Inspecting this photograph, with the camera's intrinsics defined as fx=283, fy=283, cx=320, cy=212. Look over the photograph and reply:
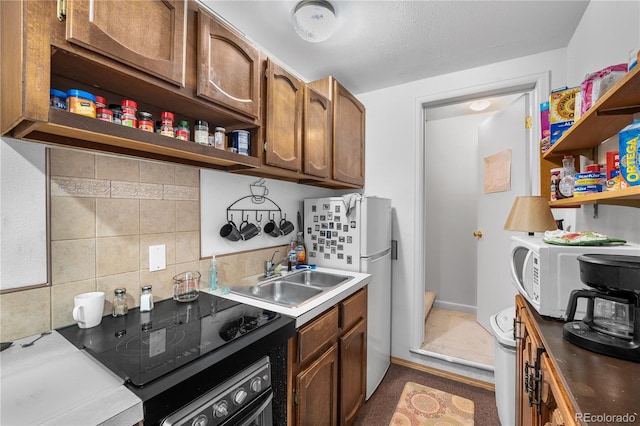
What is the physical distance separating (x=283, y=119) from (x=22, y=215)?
1.15 meters

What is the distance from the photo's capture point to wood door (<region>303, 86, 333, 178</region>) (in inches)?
70.0

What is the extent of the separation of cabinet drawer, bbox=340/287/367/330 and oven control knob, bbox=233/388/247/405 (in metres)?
0.72

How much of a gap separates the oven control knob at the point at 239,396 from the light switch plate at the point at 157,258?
2.42 feet

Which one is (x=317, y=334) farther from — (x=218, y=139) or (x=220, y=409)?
(x=218, y=139)

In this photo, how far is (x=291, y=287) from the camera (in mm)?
1802

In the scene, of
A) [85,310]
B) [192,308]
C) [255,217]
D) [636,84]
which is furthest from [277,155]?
[636,84]

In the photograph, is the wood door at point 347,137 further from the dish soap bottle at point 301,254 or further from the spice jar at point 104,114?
the spice jar at point 104,114

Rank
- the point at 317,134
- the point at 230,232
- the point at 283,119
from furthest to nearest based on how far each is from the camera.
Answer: the point at 317,134
the point at 230,232
the point at 283,119

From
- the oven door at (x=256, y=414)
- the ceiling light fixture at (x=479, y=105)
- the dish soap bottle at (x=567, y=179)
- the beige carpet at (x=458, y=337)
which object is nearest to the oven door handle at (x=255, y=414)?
the oven door at (x=256, y=414)

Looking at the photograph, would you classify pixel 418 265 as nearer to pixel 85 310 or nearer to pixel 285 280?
pixel 285 280

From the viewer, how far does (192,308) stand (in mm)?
1298

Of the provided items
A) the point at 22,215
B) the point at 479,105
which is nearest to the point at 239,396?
the point at 22,215

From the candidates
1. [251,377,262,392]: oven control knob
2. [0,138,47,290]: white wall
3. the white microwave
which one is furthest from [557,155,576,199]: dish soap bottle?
[0,138,47,290]: white wall

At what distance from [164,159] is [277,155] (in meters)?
0.54
